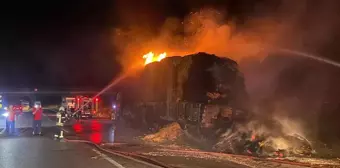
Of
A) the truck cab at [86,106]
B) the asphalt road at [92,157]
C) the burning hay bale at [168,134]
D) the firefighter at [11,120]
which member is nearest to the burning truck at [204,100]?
the burning hay bale at [168,134]

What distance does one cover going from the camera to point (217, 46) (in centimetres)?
1812

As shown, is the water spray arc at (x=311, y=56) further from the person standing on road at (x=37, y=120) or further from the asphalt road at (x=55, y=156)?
the person standing on road at (x=37, y=120)

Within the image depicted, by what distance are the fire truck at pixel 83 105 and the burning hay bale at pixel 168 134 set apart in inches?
587

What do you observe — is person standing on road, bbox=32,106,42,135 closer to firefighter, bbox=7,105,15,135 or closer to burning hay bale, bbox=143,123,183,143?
firefighter, bbox=7,105,15,135

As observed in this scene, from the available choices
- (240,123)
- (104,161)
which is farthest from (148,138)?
(104,161)

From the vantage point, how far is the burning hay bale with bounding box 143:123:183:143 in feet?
42.6

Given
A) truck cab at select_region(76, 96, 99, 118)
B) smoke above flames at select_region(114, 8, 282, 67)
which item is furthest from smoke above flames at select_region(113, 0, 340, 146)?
truck cab at select_region(76, 96, 99, 118)

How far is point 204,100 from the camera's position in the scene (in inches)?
532

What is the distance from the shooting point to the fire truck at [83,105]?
92.1 feet

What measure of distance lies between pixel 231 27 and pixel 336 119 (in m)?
6.94

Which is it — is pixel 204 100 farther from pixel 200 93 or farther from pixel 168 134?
pixel 168 134

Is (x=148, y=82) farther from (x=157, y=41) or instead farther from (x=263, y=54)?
(x=157, y=41)

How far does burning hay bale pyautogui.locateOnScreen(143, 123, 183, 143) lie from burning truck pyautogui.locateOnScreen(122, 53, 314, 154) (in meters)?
0.30

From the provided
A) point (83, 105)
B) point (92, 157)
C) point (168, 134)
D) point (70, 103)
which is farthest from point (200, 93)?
point (70, 103)
